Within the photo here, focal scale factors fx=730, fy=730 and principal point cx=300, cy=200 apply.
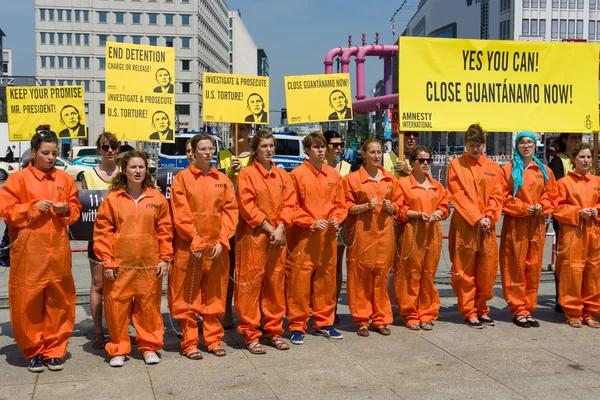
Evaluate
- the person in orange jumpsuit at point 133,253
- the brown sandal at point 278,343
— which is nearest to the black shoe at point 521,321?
the brown sandal at point 278,343

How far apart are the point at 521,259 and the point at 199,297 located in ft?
10.2

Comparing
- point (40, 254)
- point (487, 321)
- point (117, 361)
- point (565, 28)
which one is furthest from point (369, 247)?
point (565, 28)

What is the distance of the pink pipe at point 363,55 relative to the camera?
39375mm

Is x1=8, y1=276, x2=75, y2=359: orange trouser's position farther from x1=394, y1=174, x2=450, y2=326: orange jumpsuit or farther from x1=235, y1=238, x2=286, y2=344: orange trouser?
x1=394, y1=174, x2=450, y2=326: orange jumpsuit

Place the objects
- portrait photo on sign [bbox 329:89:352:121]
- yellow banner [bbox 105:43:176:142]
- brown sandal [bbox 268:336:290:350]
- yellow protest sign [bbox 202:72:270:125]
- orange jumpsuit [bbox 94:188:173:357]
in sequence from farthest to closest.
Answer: portrait photo on sign [bbox 329:89:352:121] → yellow protest sign [bbox 202:72:270:125] → yellow banner [bbox 105:43:176:142] → brown sandal [bbox 268:336:290:350] → orange jumpsuit [bbox 94:188:173:357]

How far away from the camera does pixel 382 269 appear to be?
6.59m

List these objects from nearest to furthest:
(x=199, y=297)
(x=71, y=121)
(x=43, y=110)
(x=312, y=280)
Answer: (x=199, y=297), (x=312, y=280), (x=43, y=110), (x=71, y=121)

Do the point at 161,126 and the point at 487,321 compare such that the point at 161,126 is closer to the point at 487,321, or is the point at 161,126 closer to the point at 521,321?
the point at 487,321

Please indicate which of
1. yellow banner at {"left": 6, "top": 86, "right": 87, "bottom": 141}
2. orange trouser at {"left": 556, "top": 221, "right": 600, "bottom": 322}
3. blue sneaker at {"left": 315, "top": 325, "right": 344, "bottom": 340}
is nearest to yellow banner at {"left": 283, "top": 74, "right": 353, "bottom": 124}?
yellow banner at {"left": 6, "top": 86, "right": 87, "bottom": 141}

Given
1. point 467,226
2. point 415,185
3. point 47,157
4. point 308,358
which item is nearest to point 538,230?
point 467,226

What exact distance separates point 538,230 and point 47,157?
4465mm

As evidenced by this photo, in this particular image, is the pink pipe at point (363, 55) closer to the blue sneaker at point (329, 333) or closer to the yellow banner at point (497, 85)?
the yellow banner at point (497, 85)

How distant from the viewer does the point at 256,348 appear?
6.01 m

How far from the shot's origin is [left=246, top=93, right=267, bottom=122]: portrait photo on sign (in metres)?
9.38
